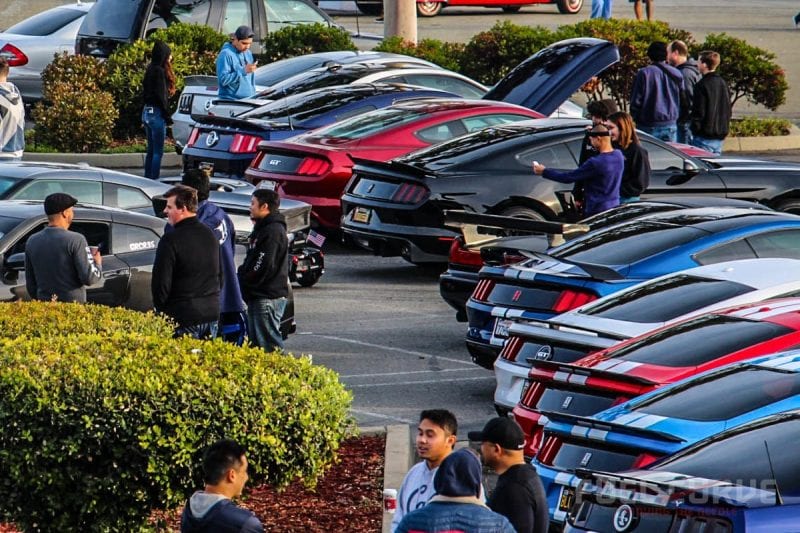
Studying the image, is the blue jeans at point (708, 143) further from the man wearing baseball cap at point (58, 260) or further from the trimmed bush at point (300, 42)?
the man wearing baseball cap at point (58, 260)

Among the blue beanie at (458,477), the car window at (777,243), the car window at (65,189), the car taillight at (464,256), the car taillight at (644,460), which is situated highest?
the blue beanie at (458,477)

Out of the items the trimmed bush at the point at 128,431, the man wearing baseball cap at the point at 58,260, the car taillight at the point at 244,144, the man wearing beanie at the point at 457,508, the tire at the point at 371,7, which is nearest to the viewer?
the man wearing beanie at the point at 457,508

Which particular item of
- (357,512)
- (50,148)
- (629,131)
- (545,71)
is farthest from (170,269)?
(50,148)

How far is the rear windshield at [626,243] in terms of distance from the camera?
416 inches

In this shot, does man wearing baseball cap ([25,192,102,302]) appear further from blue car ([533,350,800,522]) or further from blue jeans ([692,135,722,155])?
blue jeans ([692,135,722,155])

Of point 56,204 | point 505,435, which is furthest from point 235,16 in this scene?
point 505,435

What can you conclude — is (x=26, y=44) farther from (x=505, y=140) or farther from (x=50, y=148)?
(x=505, y=140)

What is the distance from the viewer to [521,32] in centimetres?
2384

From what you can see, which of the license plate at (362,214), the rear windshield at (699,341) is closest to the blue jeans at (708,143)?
the license plate at (362,214)

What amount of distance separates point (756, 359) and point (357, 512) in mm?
2305

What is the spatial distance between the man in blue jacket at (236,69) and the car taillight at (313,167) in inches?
136

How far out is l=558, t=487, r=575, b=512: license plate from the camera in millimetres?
7291

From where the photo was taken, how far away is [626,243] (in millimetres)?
10773

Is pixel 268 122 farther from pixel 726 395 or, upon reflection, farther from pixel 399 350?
pixel 726 395
